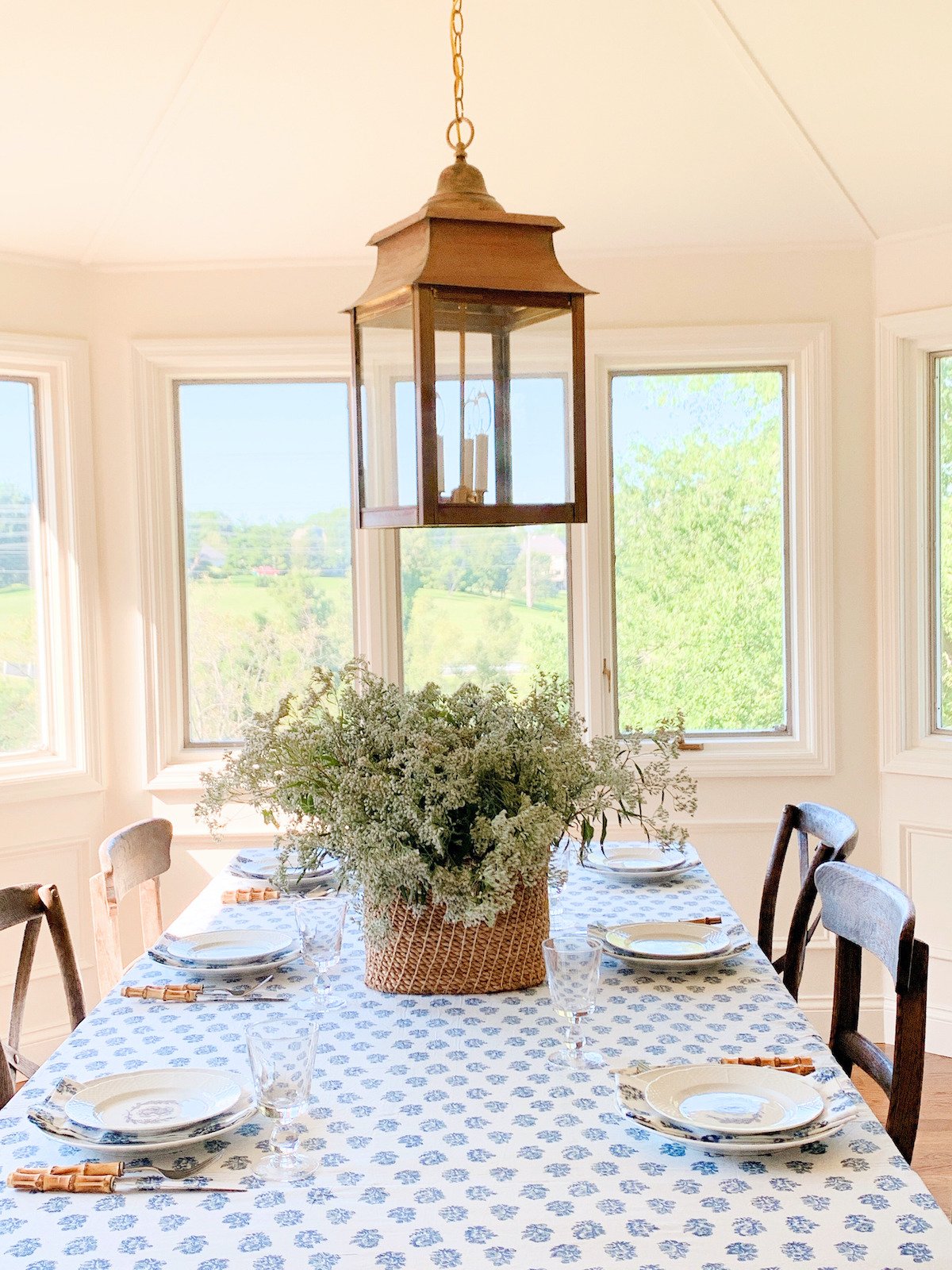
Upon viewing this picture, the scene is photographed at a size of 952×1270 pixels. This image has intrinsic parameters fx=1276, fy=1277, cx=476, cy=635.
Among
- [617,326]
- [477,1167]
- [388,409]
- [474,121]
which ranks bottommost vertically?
[477,1167]

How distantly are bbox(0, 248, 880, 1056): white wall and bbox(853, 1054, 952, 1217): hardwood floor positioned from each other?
45cm

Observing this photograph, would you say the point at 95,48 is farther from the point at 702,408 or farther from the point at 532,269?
the point at 702,408

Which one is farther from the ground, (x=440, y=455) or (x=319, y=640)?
(x=440, y=455)

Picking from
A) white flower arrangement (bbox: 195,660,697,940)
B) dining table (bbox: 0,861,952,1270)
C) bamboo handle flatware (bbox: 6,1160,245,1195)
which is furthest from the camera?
white flower arrangement (bbox: 195,660,697,940)

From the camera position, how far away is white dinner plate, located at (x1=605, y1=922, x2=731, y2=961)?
199 cm

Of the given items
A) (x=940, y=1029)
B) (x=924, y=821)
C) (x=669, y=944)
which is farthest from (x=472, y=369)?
(x=940, y=1029)

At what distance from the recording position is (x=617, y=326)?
Answer: 3801 millimetres

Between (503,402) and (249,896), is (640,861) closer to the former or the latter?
(249,896)

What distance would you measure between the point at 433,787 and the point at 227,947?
54cm

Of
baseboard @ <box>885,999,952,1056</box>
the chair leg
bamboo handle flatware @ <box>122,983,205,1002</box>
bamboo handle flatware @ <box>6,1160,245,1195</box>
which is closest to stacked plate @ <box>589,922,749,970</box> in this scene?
the chair leg

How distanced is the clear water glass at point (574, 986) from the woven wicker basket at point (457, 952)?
25 centimetres

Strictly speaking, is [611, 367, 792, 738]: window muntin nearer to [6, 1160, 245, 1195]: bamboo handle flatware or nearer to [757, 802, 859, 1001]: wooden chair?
[757, 802, 859, 1001]: wooden chair

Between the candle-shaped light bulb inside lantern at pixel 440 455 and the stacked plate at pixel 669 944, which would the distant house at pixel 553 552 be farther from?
the candle-shaped light bulb inside lantern at pixel 440 455

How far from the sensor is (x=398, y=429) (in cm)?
187
